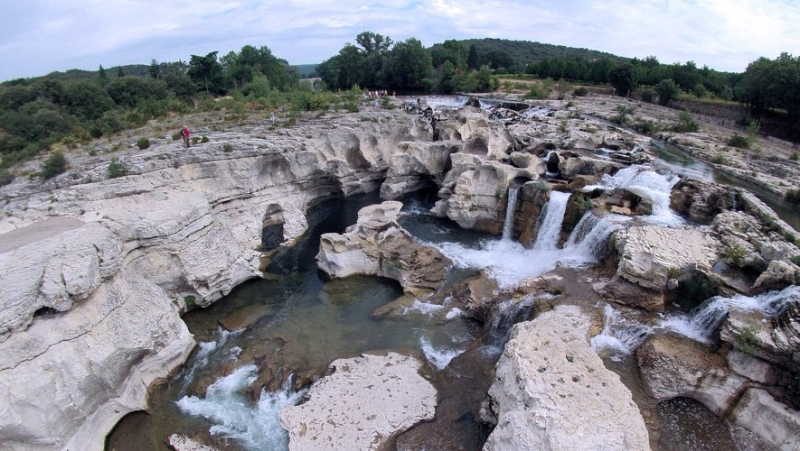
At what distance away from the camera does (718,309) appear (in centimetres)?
1187

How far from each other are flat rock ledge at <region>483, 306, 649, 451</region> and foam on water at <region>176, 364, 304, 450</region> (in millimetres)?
5956

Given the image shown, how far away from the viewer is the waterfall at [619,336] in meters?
12.0

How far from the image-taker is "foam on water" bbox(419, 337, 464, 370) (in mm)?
13094

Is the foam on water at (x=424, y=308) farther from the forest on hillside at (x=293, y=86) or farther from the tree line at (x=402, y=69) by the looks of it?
the tree line at (x=402, y=69)

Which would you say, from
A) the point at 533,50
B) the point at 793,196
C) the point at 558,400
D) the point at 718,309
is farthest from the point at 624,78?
the point at 533,50

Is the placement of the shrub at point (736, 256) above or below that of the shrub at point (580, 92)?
below

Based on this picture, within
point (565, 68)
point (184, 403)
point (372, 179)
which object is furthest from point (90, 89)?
point (565, 68)

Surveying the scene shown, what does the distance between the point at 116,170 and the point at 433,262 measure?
1340 cm

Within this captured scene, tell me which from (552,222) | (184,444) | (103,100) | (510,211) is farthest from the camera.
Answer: (103,100)

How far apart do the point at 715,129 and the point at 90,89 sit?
184 feet

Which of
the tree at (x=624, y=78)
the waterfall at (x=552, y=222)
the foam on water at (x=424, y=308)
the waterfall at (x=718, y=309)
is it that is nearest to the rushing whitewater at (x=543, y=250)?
the waterfall at (x=552, y=222)

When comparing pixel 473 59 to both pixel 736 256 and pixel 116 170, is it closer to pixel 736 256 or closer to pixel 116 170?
pixel 736 256

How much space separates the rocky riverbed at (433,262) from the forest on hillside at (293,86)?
4.58 meters

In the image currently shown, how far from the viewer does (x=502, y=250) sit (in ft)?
66.2
